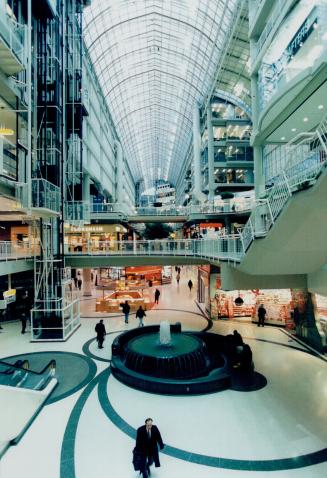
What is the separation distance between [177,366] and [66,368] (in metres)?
4.78

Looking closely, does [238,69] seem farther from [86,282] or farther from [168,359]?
[168,359]

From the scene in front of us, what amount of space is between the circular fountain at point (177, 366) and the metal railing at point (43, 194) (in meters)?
7.92

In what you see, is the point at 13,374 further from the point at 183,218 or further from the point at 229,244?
the point at 183,218

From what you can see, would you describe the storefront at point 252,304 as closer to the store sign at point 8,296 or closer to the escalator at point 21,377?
the escalator at point 21,377

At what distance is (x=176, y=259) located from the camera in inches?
848

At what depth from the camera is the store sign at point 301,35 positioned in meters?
12.3

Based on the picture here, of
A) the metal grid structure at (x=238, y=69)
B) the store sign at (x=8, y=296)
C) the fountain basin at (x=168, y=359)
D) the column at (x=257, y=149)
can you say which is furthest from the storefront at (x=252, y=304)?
the metal grid structure at (x=238, y=69)

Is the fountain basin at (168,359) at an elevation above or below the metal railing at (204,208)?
below

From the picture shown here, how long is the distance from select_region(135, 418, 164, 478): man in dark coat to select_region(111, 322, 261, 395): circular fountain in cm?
367

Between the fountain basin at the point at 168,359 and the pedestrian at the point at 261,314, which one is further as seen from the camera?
the pedestrian at the point at 261,314

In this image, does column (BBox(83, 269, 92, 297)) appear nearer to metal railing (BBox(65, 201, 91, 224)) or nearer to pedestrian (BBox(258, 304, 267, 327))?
metal railing (BBox(65, 201, 91, 224))

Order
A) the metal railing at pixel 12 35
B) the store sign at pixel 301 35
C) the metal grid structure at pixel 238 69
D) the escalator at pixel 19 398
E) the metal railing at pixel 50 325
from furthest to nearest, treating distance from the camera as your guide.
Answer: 1. the metal grid structure at pixel 238 69
2. the metal railing at pixel 50 325
3. the store sign at pixel 301 35
4. the metal railing at pixel 12 35
5. the escalator at pixel 19 398

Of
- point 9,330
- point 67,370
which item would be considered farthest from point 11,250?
point 67,370

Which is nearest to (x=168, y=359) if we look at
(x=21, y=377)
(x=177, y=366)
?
(x=177, y=366)
